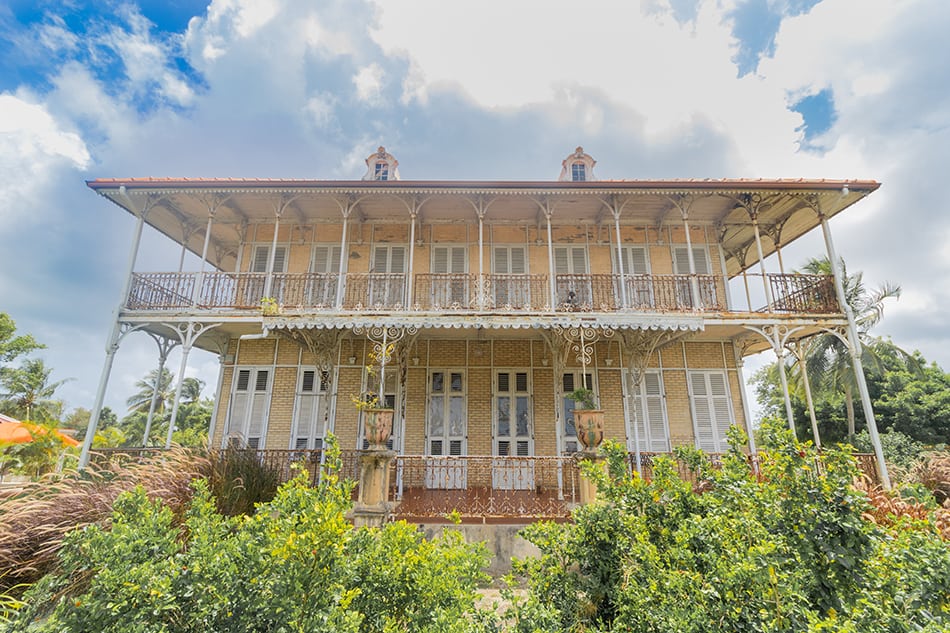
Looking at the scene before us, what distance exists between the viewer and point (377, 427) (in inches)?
279

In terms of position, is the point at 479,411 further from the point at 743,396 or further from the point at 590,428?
the point at 743,396

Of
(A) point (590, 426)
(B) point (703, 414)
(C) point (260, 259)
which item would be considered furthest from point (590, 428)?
(C) point (260, 259)

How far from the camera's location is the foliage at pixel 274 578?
243cm

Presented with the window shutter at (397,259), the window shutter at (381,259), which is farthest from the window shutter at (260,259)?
the window shutter at (397,259)

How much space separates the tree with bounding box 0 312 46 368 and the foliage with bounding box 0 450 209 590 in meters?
27.9

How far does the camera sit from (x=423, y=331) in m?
10.6

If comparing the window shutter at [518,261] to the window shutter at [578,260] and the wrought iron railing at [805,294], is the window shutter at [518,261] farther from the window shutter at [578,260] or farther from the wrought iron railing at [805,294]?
the wrought iron railing at [805,294]

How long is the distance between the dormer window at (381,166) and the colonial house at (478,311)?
2.20 metres

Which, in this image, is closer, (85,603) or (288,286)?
(85,603)

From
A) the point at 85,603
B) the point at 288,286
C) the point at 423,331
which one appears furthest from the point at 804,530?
the point at 288,286

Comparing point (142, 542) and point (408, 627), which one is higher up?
point (142, 542)

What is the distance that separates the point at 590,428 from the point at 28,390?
123ft

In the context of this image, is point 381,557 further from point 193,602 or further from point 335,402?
point 335,402

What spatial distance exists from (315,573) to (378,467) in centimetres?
425
